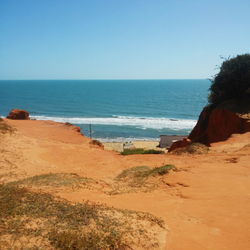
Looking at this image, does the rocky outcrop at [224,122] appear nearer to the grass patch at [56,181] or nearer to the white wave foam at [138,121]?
the grass patch at [56,181]

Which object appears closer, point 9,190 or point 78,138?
point 9,190

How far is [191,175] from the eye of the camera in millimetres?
12570

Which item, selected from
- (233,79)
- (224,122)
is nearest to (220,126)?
(224,122)

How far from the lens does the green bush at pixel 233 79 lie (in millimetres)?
25391

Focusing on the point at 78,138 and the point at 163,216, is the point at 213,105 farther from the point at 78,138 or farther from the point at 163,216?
the point at 163,216

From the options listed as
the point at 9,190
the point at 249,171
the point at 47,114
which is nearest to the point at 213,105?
the point at 249,171

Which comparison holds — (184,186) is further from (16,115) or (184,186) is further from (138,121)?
(138,121)

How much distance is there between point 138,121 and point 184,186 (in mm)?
59031

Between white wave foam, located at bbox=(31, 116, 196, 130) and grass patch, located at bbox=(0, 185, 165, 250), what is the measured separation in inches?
2188

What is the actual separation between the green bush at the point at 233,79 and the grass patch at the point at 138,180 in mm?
14597

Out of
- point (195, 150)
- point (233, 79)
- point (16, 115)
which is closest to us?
point (195, 150)

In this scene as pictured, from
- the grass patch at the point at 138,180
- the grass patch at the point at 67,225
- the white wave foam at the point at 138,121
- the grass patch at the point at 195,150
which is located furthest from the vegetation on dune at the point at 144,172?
the white wave foam at the point at 138,121

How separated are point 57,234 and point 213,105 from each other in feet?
78.2

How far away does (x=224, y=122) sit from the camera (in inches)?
932
